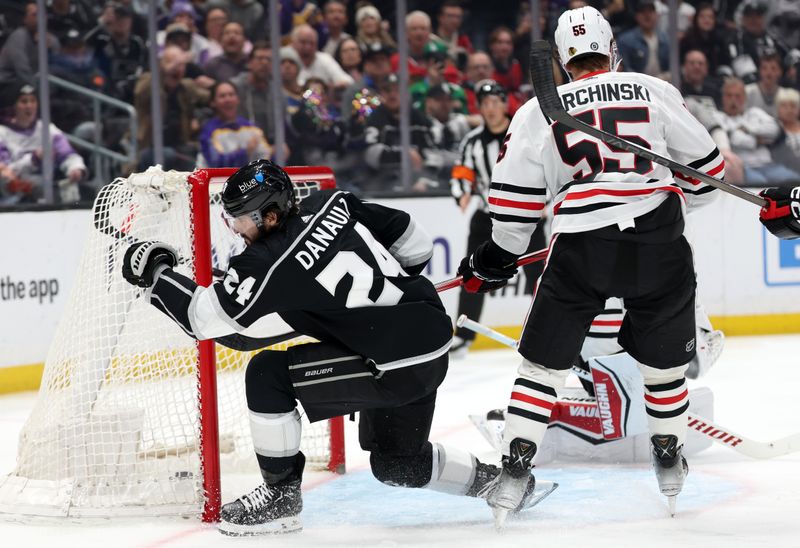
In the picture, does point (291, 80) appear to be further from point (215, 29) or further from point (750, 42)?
point (750, 42)

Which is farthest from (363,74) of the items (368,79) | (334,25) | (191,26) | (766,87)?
(766,87)

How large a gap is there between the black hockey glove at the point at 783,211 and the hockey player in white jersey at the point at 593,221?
0.58 feet

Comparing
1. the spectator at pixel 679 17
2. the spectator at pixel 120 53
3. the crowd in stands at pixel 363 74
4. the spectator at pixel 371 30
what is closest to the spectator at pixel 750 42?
the crowd in stands at pixel 363 74

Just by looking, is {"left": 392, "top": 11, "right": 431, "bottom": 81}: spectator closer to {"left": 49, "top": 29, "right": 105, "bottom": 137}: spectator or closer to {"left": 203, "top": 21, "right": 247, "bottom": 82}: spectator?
{"left": 203, "top": 21, "right": 247, "bottom": 82}: spectator

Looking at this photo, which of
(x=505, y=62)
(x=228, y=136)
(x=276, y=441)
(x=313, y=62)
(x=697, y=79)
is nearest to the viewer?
(x=276, y=441)

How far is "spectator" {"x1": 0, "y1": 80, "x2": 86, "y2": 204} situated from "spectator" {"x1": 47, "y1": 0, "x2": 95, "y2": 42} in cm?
41

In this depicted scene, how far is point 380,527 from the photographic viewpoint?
2.75 metres

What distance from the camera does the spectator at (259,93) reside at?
20.4 feet

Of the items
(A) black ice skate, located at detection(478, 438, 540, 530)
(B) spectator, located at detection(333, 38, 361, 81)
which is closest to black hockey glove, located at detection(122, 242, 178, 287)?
(A) black ice skate, located at detection(478, 438, 540, 530)

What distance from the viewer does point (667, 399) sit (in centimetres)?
272

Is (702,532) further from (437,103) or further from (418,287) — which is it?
(437,103)

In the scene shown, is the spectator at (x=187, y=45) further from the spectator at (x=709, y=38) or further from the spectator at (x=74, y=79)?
the spectator at (x=709, y=38)

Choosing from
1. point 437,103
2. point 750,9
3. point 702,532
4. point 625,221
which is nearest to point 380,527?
point 702,532

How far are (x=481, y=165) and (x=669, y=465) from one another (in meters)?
3.02
